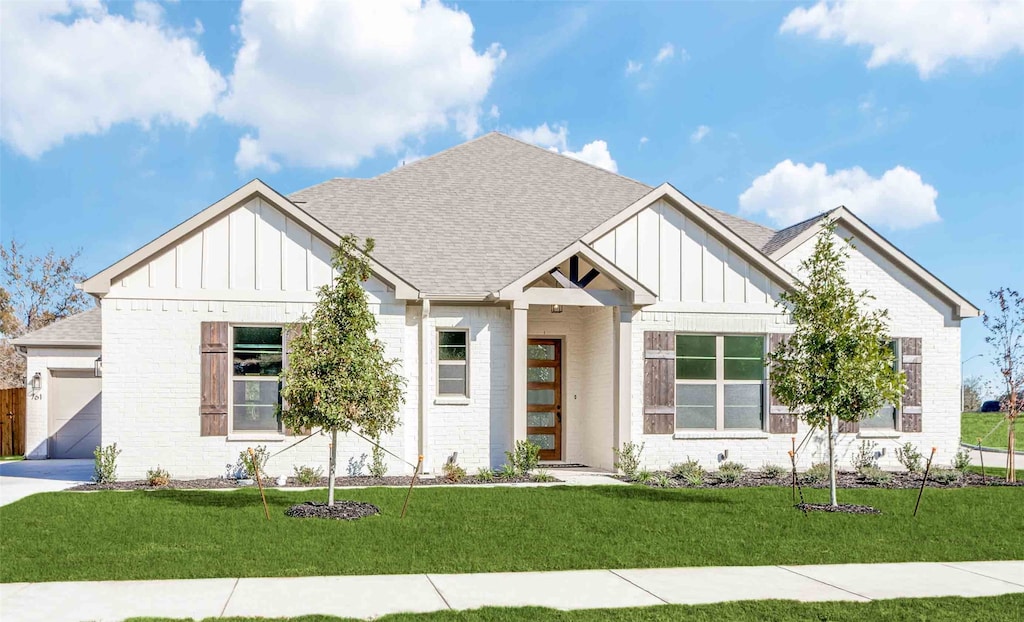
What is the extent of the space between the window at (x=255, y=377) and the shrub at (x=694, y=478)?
7.35 m

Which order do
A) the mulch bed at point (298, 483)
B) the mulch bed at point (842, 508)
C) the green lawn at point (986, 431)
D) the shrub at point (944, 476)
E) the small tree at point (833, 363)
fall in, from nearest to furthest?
1. the mulch bed at point (842, 508)
2. the small tree at point (833, 363)
3. the mulch bed at point (298, 483)
4. the shrub at point (944, 476)
5. the green lawn at point (986, 431)

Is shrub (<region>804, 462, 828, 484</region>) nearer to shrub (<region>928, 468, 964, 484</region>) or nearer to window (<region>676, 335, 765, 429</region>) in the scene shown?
window (<region>676, 335, 765, 429</region>)

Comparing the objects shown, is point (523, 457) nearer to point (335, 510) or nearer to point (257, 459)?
point (257, 459)

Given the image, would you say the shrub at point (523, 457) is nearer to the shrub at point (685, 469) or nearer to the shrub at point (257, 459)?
the shrub at point (685, 469)

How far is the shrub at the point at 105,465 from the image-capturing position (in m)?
14.9

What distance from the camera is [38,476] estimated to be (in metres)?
16.6

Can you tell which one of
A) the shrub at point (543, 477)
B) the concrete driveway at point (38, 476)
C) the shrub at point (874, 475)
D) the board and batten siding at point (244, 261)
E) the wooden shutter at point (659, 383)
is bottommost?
the concrete driveway at point (38, 476)

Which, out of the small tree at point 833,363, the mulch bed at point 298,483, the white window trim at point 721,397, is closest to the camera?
the small tree at point 833,363

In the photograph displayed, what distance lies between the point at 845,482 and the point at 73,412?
1829 cm

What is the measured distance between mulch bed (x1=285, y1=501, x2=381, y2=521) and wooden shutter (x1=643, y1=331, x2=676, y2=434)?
653cm

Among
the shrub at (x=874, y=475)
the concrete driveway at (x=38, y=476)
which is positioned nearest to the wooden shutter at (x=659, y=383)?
the shrub at (x=874, y=475)

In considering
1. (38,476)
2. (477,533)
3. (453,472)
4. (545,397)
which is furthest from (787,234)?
(38,476)

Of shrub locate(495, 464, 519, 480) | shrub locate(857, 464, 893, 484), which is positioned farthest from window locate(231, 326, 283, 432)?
shrub locate(857, 464, 893, 484)

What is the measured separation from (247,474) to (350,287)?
210 inches
